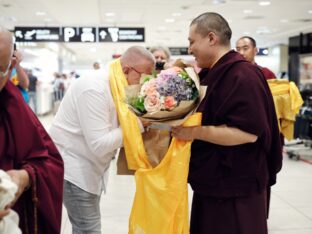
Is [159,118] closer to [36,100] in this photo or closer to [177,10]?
[177,10]

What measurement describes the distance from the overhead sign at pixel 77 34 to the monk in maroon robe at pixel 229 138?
8956 mm

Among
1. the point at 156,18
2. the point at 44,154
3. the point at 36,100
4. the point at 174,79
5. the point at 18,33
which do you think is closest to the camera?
the point at 44,154

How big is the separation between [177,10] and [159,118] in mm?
9861

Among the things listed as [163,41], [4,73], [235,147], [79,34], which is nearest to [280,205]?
[235,147]

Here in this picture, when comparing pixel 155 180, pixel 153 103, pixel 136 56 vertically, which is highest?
pixel 136 56

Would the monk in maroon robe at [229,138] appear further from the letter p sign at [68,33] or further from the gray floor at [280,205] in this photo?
the letter p sign at [68,33]

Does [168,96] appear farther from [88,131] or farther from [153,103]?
[88,131]

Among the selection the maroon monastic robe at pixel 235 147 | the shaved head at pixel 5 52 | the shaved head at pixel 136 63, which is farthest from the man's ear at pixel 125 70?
the shaved head at pixel 5 52

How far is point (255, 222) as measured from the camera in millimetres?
1958

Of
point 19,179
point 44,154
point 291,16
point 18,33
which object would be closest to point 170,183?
point 44,154

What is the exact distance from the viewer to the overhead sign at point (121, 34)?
421 inches

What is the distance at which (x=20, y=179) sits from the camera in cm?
127

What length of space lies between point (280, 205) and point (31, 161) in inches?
149

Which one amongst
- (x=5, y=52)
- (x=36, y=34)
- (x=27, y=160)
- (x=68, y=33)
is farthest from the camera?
(x=36, y=34)
